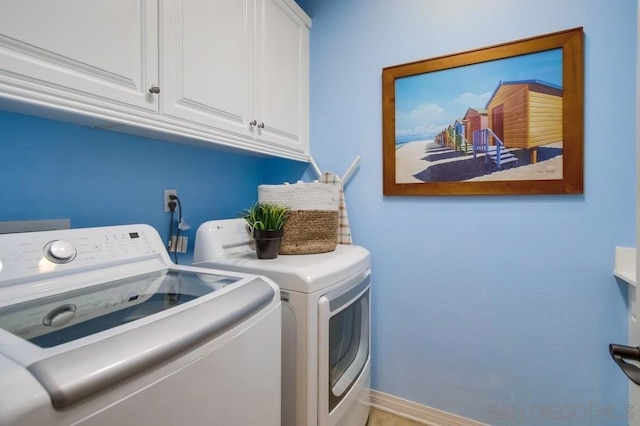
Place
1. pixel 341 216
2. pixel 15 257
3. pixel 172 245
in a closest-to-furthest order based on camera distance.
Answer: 1. pixel 15 257
2. pixel 172 245
3. pixel 341 216

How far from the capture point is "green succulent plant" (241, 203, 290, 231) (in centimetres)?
130

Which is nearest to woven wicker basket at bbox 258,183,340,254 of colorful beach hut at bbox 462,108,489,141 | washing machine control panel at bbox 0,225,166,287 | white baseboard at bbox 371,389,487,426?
washing machine control panel at bbox 0,225,166,287

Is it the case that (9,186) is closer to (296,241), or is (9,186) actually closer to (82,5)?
(82,5)

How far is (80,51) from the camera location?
84 cm

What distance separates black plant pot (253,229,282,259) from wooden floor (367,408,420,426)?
1.12 meters

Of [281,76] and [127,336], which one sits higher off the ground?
[281,76]

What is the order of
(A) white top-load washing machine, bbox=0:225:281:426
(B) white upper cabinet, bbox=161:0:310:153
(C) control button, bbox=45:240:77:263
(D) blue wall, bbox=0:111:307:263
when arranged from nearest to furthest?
1. (A) white top-load washing machine, bbox=0:225:281:426
2. (C) control button, bbox=45:240:77:263
3. (D) blue wall, bbox=0:111:307:263
4. (B) white upper cabinet, bbox=161:0:310:153

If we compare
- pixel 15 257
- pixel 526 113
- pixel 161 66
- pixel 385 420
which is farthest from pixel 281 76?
pixel 385 420

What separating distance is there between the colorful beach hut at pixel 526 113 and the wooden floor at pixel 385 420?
4.82 feet

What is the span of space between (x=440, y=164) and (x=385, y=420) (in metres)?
1.40

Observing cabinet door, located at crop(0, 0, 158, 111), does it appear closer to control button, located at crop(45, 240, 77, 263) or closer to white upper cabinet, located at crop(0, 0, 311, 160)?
white upper cabinet, located at crop(0, 0, 311, 160)

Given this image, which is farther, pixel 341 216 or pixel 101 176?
pixel 341 216

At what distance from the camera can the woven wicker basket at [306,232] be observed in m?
1.36

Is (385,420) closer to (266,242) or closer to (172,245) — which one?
(266,242)
